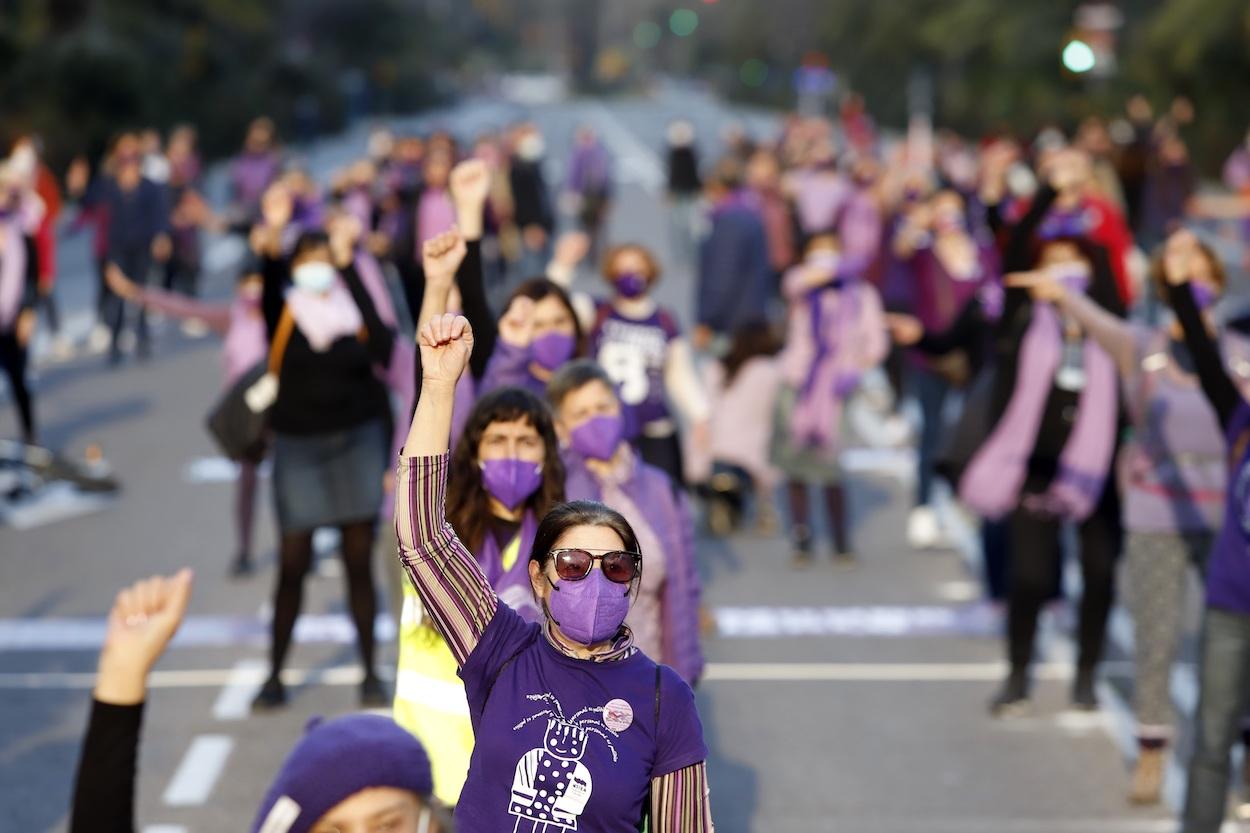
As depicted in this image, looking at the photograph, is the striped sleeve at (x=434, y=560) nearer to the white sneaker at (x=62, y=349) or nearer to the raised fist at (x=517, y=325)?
the raised fist at (x=517, y=325)

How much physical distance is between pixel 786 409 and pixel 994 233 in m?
1.54

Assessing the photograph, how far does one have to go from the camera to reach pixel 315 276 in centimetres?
783

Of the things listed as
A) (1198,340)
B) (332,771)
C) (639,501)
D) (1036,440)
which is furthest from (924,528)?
(332,771)

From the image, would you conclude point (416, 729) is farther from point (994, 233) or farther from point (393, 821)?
point (994, 233)

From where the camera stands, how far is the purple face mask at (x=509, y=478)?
4.97 metres

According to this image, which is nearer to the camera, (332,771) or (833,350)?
(332,771)

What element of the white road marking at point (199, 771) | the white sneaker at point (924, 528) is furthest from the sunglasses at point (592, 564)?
the white sneaker at point (924, 528)

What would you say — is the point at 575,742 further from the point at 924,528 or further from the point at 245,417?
the point at 924,528

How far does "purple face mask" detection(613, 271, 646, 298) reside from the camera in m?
8.63

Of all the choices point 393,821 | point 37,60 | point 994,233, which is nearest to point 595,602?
point 393,821

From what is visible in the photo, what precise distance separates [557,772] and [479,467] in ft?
4.37

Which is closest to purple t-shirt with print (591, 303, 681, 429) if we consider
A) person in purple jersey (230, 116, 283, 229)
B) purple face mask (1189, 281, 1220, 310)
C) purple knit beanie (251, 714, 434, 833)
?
purple face mask (1189, 281, 1220, 310)

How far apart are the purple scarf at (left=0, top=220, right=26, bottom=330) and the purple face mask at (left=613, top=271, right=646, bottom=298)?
17.1 feet

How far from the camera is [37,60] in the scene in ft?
125
